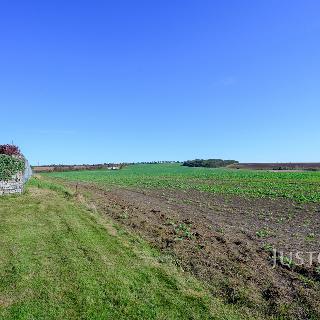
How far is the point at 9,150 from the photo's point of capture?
81.3 feet

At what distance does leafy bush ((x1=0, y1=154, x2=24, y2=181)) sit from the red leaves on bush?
0.82 metres

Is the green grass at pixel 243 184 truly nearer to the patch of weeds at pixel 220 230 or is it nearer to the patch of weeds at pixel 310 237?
the patch of weeds at pixel 310 237

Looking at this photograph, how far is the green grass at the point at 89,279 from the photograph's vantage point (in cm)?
809

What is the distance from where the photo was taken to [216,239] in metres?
14.0

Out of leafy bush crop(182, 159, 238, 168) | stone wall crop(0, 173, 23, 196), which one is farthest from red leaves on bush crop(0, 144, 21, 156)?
leafy bush crop(182, 159, 238, 168)

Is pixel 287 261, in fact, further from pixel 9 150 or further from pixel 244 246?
pixel 9 150

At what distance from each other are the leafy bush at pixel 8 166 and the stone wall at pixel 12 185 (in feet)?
0.84

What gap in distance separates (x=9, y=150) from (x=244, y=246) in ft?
57.6

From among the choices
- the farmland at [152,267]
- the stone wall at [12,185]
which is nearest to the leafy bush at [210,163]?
the stone wall at [12,185]

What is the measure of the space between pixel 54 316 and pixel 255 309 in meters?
4.15

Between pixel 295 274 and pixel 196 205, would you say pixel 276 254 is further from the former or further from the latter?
pixel 196 205

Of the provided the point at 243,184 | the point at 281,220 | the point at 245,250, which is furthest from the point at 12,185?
the point at 243,184

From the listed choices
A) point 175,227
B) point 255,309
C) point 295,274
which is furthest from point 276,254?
point 175,227

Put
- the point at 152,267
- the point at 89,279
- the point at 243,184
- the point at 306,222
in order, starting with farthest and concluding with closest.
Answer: the point at 243,184, the point at 306,222, the point at 152,267, the point at 89,279
